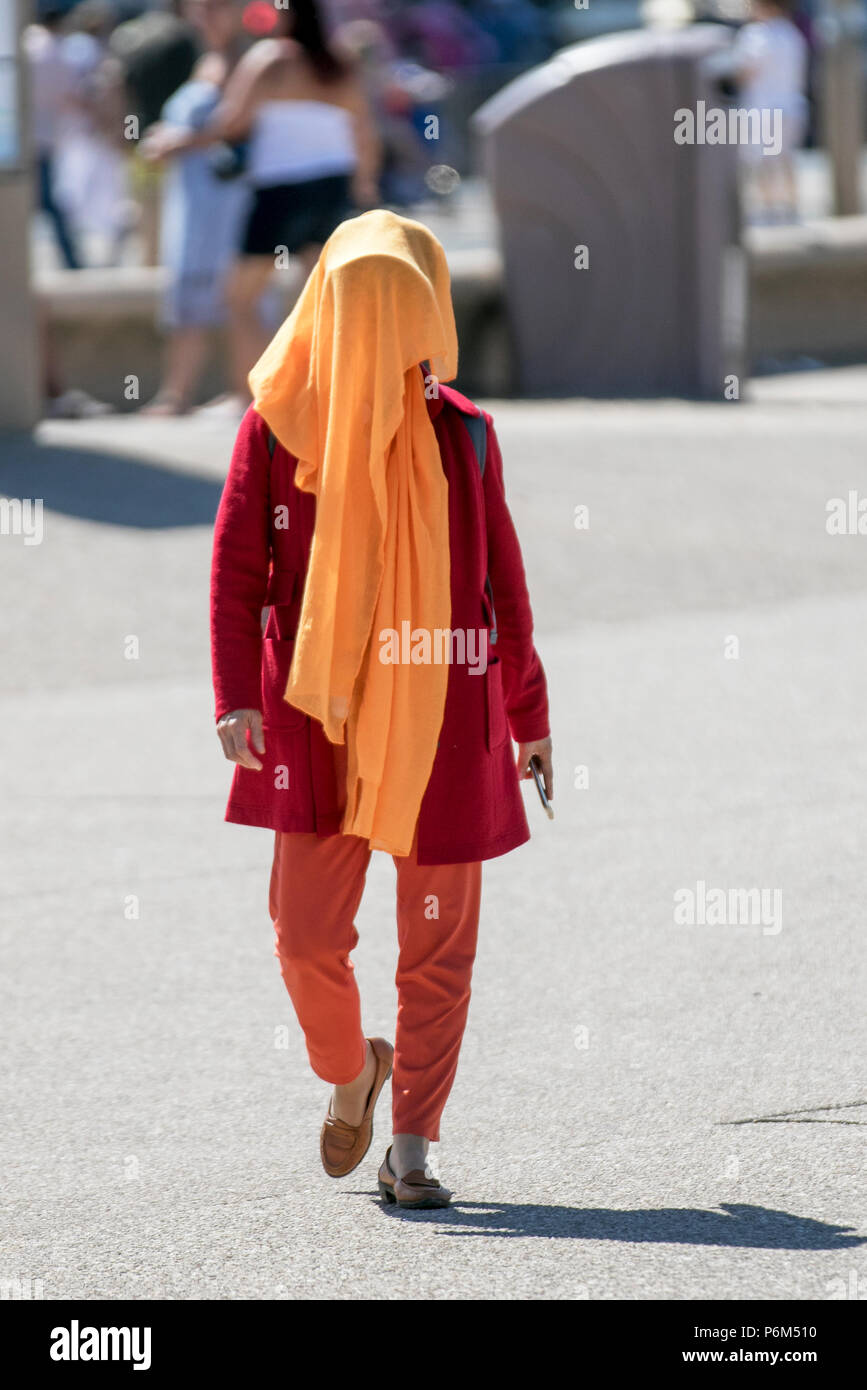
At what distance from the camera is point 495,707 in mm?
3947

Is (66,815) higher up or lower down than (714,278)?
lower down

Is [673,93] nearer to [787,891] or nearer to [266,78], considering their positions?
[266,78]

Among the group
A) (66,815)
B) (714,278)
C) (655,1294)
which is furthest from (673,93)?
(655,1294)

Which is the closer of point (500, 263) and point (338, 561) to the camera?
point (338, 561)

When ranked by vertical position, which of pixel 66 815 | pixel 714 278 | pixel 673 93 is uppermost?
pixel 673 93

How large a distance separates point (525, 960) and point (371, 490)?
191 centimetres

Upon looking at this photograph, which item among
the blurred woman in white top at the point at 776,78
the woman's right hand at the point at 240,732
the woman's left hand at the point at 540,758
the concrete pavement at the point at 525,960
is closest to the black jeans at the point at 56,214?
the blurred woman in white top at the point at 776,78

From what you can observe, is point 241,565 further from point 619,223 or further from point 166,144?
point 619,223

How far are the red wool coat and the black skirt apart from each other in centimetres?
712

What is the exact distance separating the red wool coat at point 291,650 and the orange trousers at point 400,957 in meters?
0.07

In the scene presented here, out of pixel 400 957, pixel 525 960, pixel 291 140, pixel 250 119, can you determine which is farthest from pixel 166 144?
pixel 400 957

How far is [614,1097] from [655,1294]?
957 mm

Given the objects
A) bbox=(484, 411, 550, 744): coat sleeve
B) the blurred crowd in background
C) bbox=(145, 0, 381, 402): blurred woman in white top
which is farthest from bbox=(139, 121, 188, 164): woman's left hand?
bbox=(484, 411, 550, 744): coat sleeve

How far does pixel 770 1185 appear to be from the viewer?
3.98m
